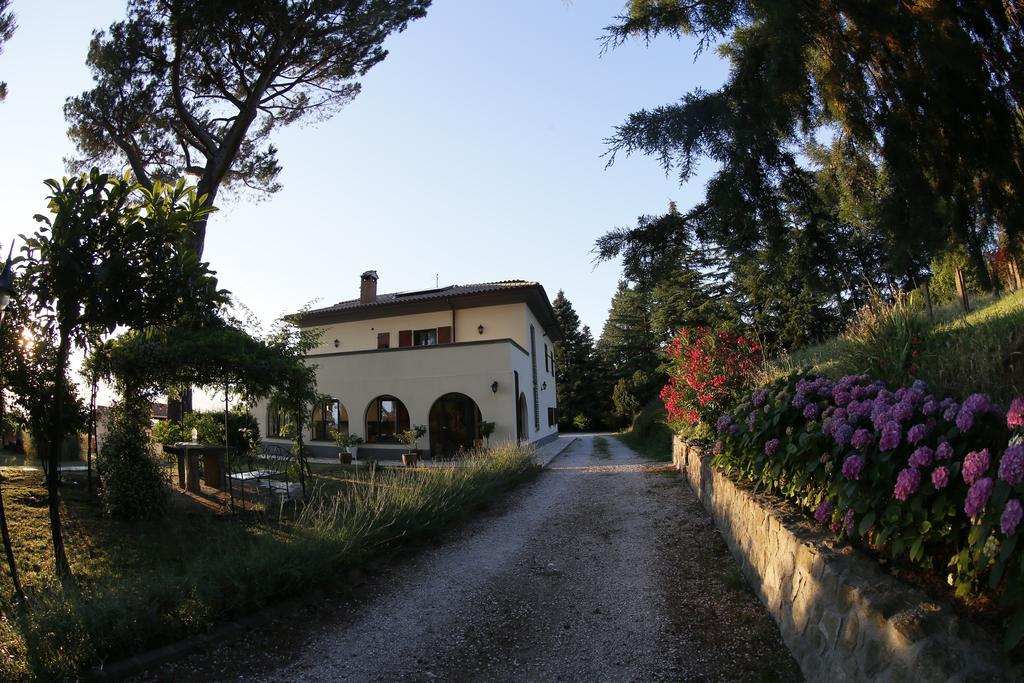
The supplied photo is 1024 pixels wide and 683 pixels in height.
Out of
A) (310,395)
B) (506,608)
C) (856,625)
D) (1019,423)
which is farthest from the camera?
(310,395)

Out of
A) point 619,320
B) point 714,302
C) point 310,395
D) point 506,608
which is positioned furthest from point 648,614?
point 619,320

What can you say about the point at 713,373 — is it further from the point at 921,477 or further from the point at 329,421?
the point at 329,421

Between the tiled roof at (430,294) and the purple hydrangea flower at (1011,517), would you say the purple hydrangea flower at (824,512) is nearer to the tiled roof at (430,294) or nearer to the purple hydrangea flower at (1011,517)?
the purple hydrangea flower at (1011,517)

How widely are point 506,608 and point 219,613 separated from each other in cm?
188

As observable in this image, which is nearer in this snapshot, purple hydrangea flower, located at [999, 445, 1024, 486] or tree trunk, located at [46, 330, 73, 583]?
purple hydrangea flower, located at [999, 445, 1024, 486]

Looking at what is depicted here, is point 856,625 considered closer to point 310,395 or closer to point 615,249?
point 615,249

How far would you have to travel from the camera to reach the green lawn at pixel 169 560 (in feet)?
10.5

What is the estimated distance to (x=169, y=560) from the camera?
208 inches

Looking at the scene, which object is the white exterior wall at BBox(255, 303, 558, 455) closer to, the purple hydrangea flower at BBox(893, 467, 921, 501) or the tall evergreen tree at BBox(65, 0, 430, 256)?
the tall evergreen tree at BBox(65, 0, 430, 256)

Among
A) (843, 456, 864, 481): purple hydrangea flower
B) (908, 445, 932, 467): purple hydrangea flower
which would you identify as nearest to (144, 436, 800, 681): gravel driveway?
(843, 456, 864, 481): purple hydrangea flower

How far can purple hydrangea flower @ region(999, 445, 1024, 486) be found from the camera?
196 cm

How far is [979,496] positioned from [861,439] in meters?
0.86

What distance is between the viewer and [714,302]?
29422mm

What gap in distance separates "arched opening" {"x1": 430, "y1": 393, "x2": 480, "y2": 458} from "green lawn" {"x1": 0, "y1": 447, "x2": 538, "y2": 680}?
805cm
